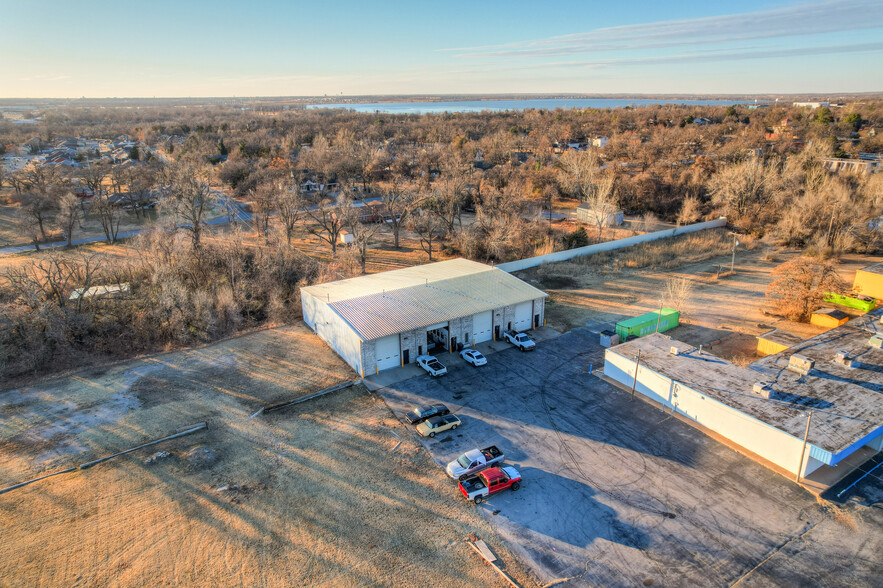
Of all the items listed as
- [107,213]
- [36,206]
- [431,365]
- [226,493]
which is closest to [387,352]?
[431,365]

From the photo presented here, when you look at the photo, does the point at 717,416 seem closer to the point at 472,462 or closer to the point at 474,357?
the point at 472,462

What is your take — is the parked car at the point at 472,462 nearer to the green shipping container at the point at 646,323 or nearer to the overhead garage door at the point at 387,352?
the overhead garage door at the point at 387,352

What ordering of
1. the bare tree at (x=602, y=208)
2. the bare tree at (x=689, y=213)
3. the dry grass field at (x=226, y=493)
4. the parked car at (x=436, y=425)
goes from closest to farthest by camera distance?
the dry grass field at (x=226, y=493) → the parked car at (x=436, y=425) → the bare tree at (x=602, y=208) → the bare tree at (x=689, y=213)

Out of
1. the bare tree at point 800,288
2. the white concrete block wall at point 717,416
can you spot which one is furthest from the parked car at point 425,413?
the bare tree at point 800,288

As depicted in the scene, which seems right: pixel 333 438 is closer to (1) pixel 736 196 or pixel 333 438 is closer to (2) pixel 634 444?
(2) pixel 634 444

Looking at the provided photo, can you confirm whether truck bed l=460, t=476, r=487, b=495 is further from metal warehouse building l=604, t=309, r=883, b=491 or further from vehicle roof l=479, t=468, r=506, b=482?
metal warehouse building l=604, t=309, r=883, b=491

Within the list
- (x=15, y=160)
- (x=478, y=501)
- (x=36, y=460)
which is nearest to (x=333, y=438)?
(x=478, y=501)

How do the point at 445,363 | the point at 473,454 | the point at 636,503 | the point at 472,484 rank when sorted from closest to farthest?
the point at 636,503 → the point at 472,484 → the point at 473,454 → the point at 445,363
